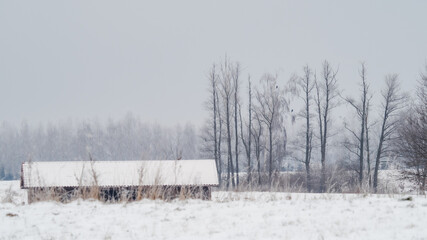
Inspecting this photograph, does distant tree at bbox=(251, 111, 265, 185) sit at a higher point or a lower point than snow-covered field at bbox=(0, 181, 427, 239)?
→ higher

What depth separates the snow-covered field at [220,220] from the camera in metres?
4.56

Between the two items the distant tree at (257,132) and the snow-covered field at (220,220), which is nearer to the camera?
the snow-covered field at (220,220)

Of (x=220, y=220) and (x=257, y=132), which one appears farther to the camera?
(x=257, y=132)

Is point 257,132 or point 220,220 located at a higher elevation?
point 257,132

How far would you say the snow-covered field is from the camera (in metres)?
4.56

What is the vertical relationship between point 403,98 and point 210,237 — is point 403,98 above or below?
above

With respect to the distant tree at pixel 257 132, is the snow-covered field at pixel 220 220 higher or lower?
lower

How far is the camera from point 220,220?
5348 mm

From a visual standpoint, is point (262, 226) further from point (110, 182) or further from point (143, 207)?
point (110, 182)

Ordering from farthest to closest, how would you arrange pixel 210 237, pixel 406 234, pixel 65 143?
pixel 65 143, pixel 210 237, pixel 406 234

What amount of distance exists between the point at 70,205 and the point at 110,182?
9.94 metres

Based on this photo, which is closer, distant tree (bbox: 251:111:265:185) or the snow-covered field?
the snow-covered field

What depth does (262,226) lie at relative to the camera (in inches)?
194

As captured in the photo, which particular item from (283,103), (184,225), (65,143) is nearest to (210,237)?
(184,225)
